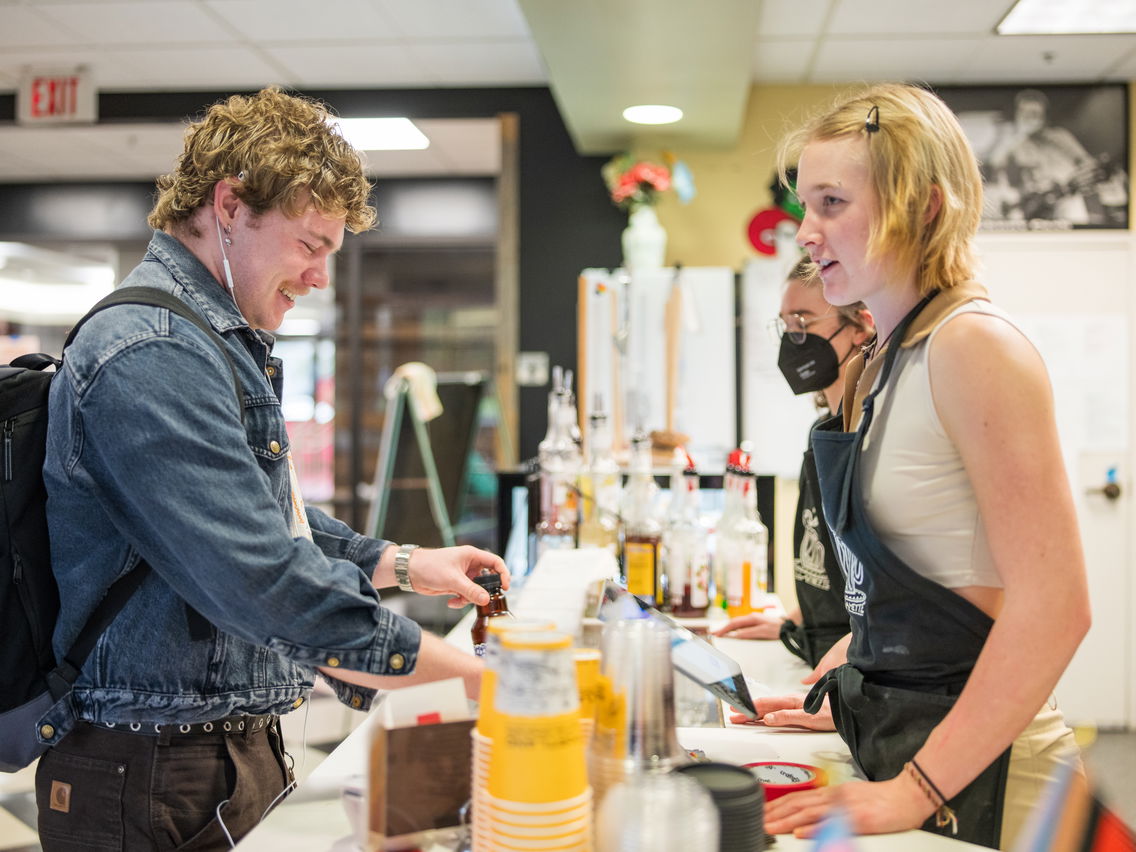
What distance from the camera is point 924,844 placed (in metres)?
1.09

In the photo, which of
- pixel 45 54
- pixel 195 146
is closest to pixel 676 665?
pixel 195 146

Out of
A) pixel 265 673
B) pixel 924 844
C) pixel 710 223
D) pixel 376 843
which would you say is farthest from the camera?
pixel 710 223

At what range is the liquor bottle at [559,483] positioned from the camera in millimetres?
2697

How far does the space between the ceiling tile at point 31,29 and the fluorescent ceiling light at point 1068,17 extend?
4.45 m

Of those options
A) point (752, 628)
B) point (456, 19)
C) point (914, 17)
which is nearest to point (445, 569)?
point (752, 628)

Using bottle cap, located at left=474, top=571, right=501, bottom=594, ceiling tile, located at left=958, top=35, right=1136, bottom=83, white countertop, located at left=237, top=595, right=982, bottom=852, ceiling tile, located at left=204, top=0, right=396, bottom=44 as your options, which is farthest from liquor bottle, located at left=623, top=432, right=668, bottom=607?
ceiling tile, located at left=958, top=35, right=1136, bottom=83

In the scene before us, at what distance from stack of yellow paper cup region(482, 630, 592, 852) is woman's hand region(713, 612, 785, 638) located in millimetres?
1422

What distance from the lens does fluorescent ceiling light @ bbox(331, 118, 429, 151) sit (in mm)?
5797

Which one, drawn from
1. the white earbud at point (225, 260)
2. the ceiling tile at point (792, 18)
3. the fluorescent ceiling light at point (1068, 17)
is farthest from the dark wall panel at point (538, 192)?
the white earbud at point (225, 260)

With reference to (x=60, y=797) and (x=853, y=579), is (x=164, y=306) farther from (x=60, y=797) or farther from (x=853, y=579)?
(x=853, y=579)

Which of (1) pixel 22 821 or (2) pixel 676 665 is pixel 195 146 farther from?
(1) pixel 22 821

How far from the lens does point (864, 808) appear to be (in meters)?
1.10

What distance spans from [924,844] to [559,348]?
476 cm

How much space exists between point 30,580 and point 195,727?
0.29 m
